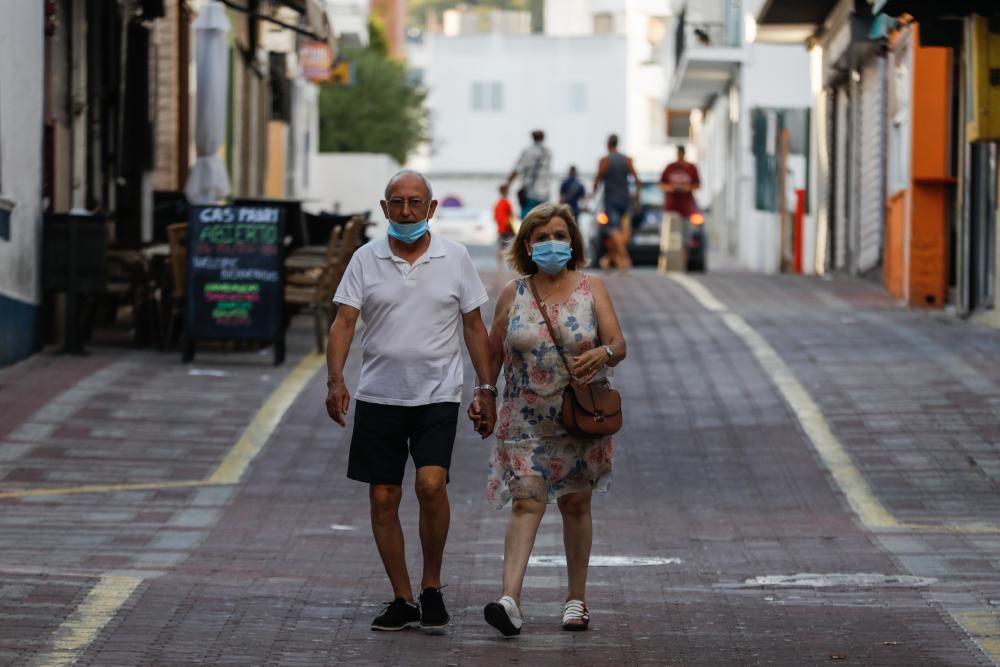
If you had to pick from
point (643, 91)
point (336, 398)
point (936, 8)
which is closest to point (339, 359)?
point (336, 398)

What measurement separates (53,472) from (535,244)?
17.5ft

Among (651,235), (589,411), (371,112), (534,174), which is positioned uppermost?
(371,112)

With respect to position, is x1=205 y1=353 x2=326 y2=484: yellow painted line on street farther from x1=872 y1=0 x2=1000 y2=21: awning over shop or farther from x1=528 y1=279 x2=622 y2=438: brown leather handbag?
x1=872 y1=0 x2=1000 y2=21: awning over shop

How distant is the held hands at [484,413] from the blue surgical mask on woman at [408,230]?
625mm

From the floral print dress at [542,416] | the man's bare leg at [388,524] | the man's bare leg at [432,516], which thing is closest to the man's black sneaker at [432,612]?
the man's bare leg at [432,516]

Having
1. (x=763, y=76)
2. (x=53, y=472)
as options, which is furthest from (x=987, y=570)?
(x=763, y=76)

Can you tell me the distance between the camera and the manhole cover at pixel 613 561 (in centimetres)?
1006

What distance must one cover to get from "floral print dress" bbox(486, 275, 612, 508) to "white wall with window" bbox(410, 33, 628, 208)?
81.4m

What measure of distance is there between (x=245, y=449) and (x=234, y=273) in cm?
384

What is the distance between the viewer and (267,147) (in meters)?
38.7

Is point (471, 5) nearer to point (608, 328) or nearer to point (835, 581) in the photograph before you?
point (835, 581)

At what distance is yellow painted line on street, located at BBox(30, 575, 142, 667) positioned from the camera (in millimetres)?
7355

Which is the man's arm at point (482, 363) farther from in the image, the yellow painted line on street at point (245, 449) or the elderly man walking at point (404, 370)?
the yellow painted line on street at point (245, 449)

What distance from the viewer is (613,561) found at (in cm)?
1017
